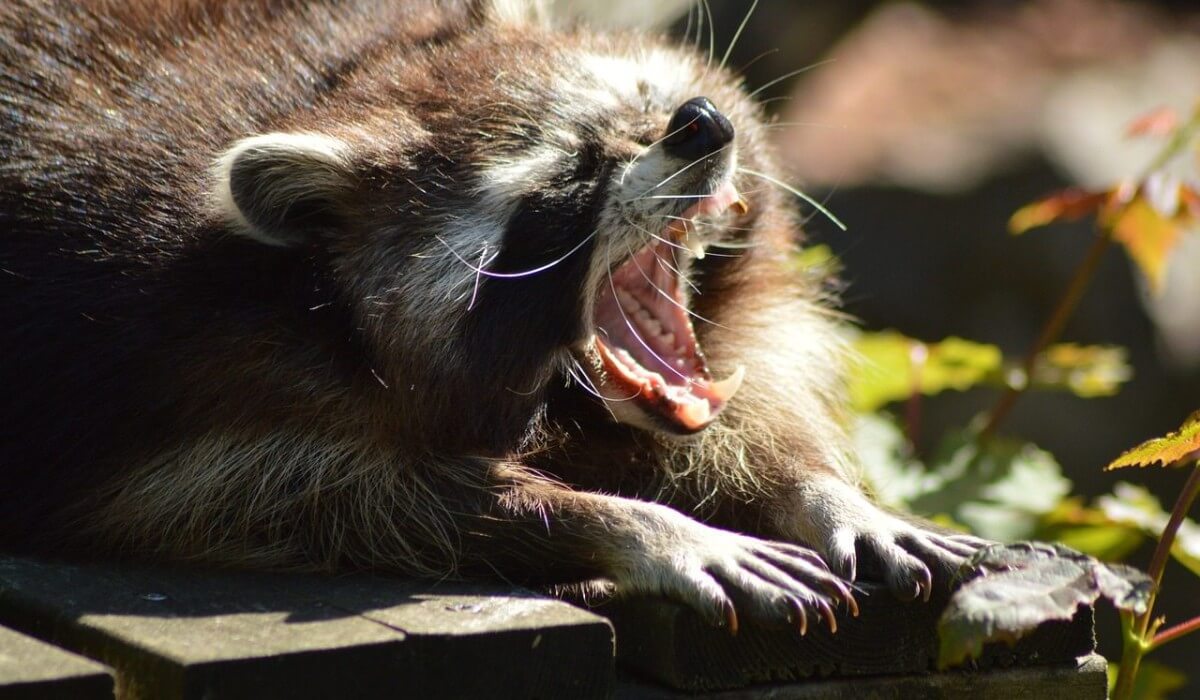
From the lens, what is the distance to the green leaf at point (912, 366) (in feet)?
11.6

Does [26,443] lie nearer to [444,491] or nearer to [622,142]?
[444,491]

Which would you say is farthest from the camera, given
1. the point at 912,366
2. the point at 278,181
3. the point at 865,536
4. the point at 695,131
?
the point at 912,366

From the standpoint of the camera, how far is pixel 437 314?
8.71 ft

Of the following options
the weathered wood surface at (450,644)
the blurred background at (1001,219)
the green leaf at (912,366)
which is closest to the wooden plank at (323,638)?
the weathered wood surface at (450,644)

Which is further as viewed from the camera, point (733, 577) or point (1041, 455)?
point (1041, 455)

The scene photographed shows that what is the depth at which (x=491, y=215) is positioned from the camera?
105 inches

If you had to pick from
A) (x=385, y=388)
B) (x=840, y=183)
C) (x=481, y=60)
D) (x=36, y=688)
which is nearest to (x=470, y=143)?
(x=481, y=60)

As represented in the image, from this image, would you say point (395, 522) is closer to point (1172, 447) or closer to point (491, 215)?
point (491, 215)

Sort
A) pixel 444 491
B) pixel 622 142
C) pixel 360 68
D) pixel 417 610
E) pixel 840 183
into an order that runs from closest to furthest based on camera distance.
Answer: pixel 417 610, pixel 444 491, pixel 622 142, pixel 360 68, pixel 840 183

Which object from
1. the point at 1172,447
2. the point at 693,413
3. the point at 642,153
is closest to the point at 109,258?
the point at 642,153

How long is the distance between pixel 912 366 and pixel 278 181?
63.5 inches

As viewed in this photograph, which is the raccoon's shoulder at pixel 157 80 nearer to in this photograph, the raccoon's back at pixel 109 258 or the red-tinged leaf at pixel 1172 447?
the raccoon's back at pixel 109 258

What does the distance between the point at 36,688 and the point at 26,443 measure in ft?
3.29

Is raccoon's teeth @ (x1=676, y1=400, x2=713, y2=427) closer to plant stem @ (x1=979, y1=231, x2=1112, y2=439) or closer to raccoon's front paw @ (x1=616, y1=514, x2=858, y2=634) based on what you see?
raccoon's front paw @ (x1=616, y1=514, x2=858, y2=634)
